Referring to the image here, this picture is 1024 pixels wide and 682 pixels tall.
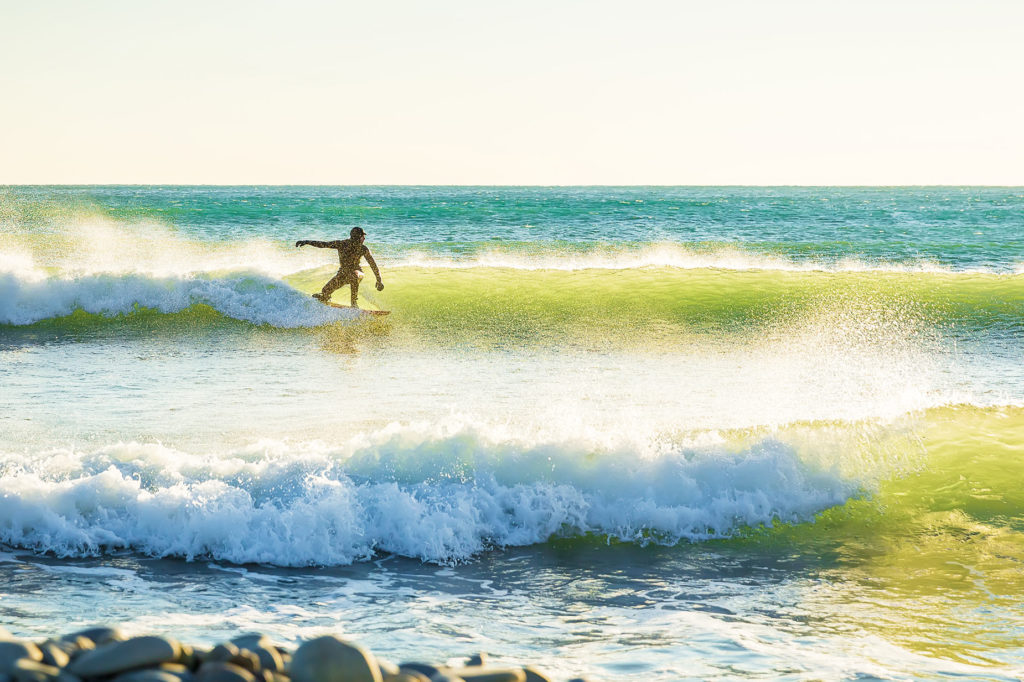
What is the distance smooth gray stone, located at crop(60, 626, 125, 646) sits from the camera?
117 inches

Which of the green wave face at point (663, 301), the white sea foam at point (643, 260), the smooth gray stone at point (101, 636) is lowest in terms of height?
the smooth gray stone at point (101, 636)

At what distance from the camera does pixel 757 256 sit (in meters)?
27.0

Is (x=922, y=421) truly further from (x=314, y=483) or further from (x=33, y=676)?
(x=33, y=676)

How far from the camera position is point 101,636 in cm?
301

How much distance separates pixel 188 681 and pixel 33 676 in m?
0.42

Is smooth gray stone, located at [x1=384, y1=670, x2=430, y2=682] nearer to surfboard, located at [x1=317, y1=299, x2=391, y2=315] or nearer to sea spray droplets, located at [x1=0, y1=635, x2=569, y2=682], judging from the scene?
sea spray droplets, located at [x1=0, y1=635, x2=569, y2=682]

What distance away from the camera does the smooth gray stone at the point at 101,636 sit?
9.78 feet

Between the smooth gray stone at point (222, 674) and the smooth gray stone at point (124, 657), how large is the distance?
13 centimetres

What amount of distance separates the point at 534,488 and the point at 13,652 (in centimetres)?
390

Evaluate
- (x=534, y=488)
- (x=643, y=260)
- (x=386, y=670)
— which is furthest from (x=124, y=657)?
(x=643, y=260)

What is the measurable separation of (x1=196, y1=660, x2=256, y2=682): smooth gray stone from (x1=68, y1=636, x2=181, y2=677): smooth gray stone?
0.13 m

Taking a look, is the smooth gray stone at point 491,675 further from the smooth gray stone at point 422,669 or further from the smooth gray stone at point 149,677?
the smooth gray stone at point 149,677

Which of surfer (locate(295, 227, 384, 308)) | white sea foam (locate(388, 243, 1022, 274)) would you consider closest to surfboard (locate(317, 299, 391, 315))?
surfer (locate(295, 227, 384, 308))

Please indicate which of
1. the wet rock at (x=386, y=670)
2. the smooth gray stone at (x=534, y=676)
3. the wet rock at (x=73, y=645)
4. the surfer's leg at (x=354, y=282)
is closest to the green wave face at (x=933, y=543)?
the smooth gray stone at (x=534, y=676)
